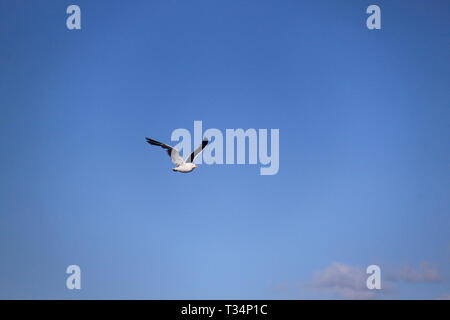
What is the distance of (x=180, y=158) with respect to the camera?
3956 centimetres

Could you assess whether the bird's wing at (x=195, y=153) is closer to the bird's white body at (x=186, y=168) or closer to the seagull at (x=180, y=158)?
the seagull at (x=180, y=158)

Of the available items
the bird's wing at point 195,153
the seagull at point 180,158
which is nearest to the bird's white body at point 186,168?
the seagull at point 180,158

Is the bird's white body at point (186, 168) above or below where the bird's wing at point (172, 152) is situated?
below

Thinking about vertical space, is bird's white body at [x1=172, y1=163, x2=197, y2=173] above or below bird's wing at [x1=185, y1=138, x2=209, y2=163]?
below

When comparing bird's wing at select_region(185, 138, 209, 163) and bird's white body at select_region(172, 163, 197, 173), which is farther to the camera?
bird's white body at select_region(172, 163, 197, 173)

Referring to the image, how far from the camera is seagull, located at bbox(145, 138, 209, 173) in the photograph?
38.9 metres

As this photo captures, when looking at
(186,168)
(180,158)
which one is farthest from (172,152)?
(186,168)

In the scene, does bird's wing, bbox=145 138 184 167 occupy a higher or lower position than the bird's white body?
higher

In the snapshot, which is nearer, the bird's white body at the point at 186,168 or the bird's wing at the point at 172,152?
the bird's wing at the point at 172,152

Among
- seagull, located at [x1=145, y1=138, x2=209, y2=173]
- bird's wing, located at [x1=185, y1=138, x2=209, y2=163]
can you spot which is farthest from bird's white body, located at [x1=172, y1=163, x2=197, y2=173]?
bird's wing, located at [x1=185, y1=138, x2=209, y2=163]

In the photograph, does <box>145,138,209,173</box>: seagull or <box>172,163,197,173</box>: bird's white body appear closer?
<box>145,138,209,173</box>: seagull

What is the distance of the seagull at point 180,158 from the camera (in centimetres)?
3891

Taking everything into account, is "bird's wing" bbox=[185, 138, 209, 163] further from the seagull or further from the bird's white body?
the bird's white body
